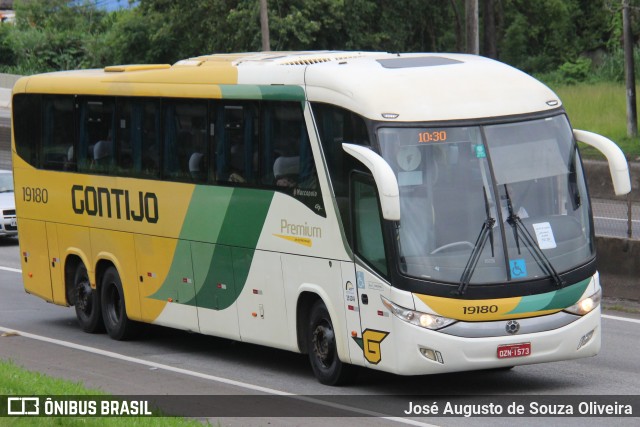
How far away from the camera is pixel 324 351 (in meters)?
13.0

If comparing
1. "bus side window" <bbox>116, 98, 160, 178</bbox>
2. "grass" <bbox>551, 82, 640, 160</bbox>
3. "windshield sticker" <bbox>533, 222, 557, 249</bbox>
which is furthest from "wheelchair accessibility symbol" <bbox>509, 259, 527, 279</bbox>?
"grass" <bbox>551, 82, 640, 160</bbox>

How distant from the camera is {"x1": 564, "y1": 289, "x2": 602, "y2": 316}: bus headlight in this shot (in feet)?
39.8

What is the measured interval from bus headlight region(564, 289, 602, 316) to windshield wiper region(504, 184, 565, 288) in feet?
0.99

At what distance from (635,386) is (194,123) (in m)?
5.91

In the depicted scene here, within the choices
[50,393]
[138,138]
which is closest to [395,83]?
[50,393]

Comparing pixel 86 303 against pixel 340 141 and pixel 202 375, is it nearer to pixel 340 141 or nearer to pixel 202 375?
pixel 202 375

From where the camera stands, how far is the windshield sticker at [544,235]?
11984mm

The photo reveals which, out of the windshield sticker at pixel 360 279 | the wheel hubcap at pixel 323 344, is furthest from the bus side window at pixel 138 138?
the windshield sticker at pixel 360 279

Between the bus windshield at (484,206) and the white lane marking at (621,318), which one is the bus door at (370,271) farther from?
the white lane marking at (621,318)

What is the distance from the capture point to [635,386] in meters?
12.5

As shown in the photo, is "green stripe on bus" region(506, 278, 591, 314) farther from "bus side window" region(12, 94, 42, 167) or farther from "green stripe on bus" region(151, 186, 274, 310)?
"bus side window" region(12, 94, 42, 167)

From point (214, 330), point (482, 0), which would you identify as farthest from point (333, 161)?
point (482, 0)

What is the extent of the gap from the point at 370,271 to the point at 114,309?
6.18m

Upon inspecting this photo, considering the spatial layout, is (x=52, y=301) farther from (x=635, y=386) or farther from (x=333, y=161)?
(x=635, y=386)
